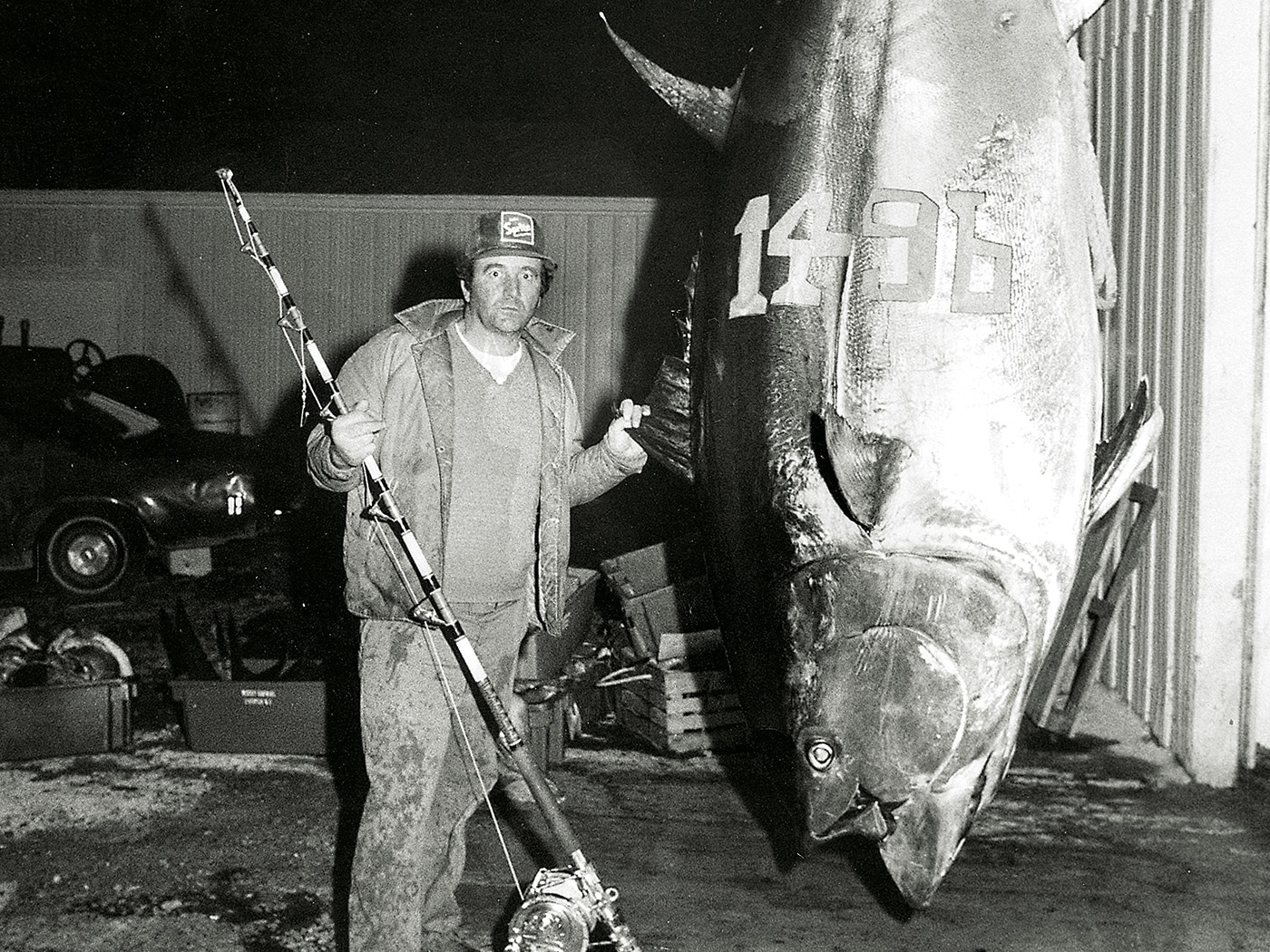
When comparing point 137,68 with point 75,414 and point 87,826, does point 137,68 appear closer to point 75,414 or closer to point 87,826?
point 75,414

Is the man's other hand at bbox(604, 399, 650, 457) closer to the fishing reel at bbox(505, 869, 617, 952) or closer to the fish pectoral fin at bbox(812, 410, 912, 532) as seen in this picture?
the fish pectoral fin at bbox(812, 410, 912, 532)

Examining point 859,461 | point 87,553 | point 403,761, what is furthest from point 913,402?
point 87,553

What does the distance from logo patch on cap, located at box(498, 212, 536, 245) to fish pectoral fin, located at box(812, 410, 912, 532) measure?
3.70 ft

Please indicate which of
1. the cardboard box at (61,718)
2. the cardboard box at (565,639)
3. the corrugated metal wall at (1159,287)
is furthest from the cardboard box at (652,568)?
the cardboard box at (61,718)

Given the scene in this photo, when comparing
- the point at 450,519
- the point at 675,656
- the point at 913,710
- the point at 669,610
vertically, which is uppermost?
the point at 450,519

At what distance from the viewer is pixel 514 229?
2916 millimetres

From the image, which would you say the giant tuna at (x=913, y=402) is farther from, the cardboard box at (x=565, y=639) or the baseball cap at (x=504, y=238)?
the cardboard box at (x=565, y=639)

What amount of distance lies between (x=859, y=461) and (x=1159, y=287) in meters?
3.23

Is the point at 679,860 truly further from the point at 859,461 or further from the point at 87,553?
the point at 87,553

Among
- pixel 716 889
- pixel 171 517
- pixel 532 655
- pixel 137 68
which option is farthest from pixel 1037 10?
pixel 137 68

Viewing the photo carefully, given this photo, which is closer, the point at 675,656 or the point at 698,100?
the point at 698,100

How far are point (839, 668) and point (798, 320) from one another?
2.09 ft

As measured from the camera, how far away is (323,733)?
4.83 m

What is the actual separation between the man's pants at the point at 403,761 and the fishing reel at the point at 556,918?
0.29 metres
